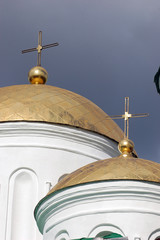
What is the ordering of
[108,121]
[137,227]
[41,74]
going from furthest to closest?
1. [41,74]
2. [108,121]
3. [137,227]

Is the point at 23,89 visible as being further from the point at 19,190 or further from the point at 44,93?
the point at 19,190

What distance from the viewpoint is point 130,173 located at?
13383 mm

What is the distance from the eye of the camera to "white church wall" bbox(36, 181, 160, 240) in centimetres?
1298

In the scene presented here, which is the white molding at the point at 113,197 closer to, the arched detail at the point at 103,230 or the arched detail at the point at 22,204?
the arched detail at the point at 103,230

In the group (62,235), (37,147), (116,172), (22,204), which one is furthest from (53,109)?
(62,235)

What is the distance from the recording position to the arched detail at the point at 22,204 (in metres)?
15.6

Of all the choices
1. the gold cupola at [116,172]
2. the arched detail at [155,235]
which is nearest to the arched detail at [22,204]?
the gold cupola at [116,172]

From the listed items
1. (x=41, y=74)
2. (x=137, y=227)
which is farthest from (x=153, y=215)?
(x=41, y=74)

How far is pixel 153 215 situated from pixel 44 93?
5137 mm

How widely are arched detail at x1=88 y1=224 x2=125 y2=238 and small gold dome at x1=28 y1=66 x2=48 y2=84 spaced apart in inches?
255

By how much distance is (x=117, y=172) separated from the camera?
44.1 feet

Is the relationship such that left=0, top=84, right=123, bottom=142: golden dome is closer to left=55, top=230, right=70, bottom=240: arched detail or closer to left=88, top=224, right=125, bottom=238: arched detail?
left=55, top=230, right=70, bottom=240: arched detail

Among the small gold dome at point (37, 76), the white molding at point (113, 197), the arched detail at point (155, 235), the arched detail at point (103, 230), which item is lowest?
the arched detail at point (155, 235)

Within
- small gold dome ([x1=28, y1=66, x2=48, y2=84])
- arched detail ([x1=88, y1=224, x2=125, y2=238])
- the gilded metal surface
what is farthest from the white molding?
small gold dome ([x1=28, y1=66, x2=48, y2=84])
